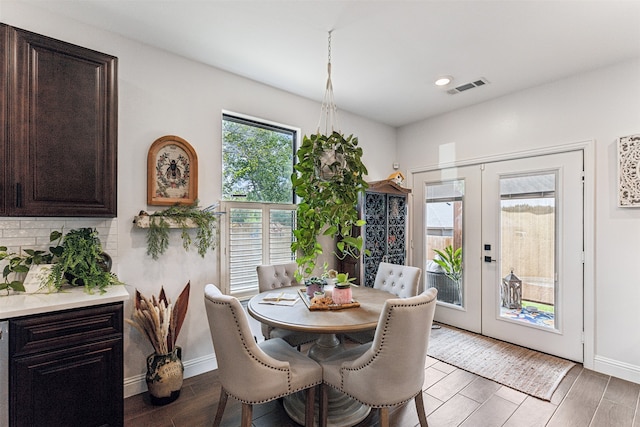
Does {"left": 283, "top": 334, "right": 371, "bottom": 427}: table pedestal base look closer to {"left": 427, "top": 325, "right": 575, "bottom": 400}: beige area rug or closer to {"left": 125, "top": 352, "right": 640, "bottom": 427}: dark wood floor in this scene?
{"left": 125, "top": 352, "right": 640, "bottom": 427}: dark wood floor

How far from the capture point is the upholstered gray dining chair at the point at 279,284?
8.18 feet

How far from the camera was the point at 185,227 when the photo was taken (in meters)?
2.67

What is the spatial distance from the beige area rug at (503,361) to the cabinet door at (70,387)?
2830 mm

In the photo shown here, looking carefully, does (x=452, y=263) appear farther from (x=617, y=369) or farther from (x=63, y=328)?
(x=63, y=328)

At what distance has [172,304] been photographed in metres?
2.66

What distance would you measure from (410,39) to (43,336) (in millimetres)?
3158

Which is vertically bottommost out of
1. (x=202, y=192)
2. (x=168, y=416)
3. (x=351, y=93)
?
(x=168, y=416)

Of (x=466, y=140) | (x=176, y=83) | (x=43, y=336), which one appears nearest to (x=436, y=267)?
(x=466, y=140)

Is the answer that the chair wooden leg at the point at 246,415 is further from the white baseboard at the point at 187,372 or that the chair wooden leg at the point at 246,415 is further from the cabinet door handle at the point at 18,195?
the cabinet door handle at the point at 18,195

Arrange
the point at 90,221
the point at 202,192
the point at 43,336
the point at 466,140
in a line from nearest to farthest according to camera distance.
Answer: the point at 43,336
the point at 90,221
the point at 202,192
the point at 466,140

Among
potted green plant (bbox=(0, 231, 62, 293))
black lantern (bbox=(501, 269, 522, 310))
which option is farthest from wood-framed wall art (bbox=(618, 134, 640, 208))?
potted green plant (bbox=(0, 231, 62, 293))

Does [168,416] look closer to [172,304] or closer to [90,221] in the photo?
[172,304]

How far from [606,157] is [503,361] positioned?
2.18 m

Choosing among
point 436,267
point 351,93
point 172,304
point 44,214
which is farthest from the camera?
point 436,267
